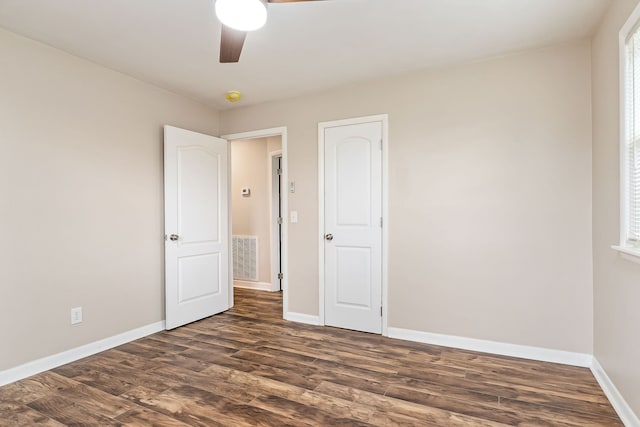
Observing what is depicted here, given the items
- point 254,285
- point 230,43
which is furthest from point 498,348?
point 254,285

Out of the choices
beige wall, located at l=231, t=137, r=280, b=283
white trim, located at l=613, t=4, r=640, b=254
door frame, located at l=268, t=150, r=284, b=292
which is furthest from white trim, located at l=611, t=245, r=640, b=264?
beige wall, located at l=231, t=137, r=280, b=283

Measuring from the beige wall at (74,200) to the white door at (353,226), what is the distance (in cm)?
173

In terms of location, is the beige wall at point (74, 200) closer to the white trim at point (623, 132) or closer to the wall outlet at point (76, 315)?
the wall outlet at point (76, 315)

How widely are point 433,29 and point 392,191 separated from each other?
4.58 feet

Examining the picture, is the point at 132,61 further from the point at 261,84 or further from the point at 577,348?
the point at 577,348

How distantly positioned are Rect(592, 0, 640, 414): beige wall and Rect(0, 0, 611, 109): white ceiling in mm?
293

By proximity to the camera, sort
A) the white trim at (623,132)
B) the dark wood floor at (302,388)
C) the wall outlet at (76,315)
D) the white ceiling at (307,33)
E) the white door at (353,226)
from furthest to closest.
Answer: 1. the white door at (353,226)
2. the wall outlet at (76,315)
3. the white ceiling at (307,33)
4. the dark wood floor at (302,388)
5. the white trim at (623,132)

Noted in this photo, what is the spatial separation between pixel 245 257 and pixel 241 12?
444cm

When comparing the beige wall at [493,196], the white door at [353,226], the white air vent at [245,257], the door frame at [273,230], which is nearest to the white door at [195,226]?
the door frame at [273,230]

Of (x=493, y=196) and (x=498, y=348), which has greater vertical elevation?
(x=493, y=196)

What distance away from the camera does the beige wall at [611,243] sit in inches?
75.7

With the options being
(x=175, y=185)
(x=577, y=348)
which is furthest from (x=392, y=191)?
(x=175, y=185)

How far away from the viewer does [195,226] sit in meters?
3.91

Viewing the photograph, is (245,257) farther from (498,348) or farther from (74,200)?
(498,348)
